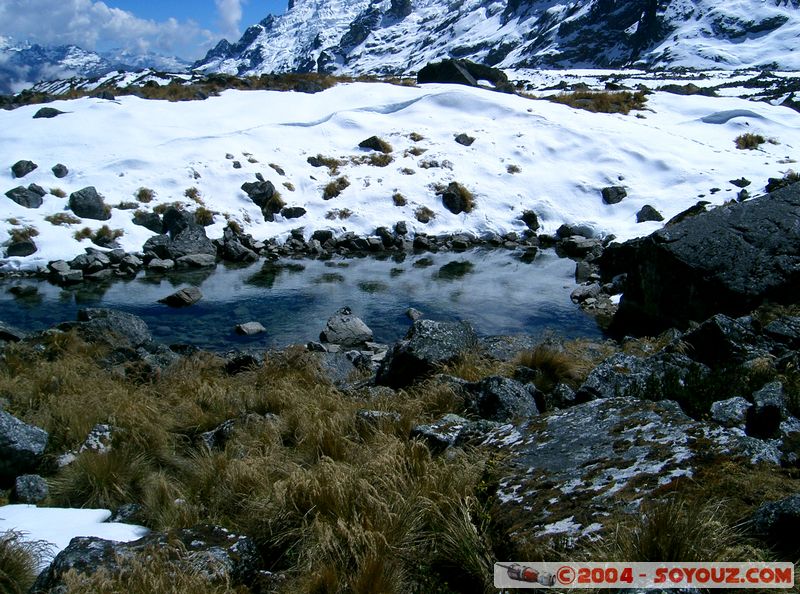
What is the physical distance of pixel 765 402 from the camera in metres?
5.11

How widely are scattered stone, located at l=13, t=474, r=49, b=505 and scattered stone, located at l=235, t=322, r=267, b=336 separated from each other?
845 centimetres

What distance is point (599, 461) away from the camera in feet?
12.7

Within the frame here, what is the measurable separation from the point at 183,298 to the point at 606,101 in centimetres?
3301

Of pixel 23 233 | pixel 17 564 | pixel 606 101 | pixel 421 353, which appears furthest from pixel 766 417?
Answer: pixel 606 101

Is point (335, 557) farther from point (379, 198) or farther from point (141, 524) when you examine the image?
point (379, 198)

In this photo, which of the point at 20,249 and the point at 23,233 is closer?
the point at 20,249

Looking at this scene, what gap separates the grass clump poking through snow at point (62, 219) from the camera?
21125 millimetres

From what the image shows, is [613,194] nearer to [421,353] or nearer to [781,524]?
[421,353]

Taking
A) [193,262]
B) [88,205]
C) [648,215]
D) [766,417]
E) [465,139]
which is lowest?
[648,215]

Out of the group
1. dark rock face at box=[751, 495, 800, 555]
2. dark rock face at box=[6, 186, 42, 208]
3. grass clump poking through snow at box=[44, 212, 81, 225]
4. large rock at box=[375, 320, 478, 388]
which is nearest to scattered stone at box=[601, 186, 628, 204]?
large rock at box=[375, 320, 478, 388]

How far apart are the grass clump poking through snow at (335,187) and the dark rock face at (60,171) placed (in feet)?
33.1

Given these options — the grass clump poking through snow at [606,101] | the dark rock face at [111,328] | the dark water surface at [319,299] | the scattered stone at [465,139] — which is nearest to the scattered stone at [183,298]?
the dark water surface at [319,299]

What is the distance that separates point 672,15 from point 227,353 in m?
221

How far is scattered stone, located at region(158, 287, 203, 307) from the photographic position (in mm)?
16172
